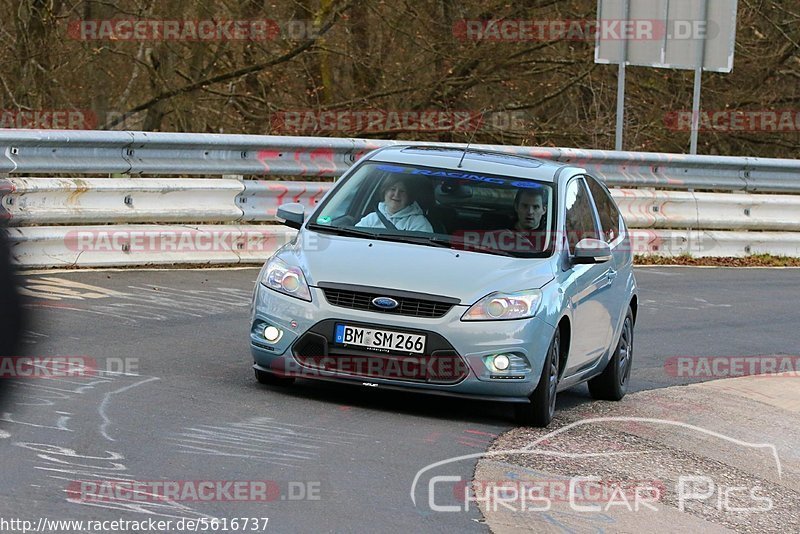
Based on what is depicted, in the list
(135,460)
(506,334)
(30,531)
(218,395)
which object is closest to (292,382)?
(218,395)

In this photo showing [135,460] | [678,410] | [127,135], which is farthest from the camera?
[127,135]

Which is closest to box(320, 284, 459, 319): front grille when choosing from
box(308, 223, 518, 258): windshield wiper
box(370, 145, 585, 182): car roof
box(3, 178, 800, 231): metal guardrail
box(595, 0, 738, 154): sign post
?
box(308, 223, 518, 258): windshield wiper

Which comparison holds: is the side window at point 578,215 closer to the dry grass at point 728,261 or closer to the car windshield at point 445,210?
the car windshield at point 445,210

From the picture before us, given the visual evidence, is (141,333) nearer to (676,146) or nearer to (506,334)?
(506,334)

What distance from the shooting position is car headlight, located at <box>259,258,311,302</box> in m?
7.37

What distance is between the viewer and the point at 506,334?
7184 mm

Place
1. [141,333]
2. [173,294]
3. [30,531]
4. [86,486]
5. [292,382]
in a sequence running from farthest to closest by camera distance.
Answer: [173,294], [141,333], [292,382], [86,486], [30,531]

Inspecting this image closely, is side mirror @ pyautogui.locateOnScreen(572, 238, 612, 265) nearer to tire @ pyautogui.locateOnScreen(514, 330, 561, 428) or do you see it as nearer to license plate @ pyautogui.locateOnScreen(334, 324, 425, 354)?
tire @ pyautogui.locateOnScreen(514, 330, 561, 428)

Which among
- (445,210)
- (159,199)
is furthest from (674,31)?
(445,210)

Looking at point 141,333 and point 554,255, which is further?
point 141,333

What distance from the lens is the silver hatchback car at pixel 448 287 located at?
23.5ft

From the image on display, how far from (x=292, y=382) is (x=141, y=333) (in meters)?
1.83

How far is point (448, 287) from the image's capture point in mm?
7219

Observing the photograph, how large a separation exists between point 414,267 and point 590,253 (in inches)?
44.5
